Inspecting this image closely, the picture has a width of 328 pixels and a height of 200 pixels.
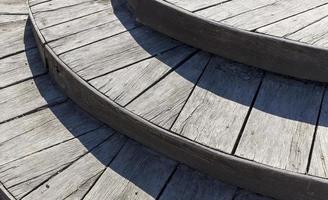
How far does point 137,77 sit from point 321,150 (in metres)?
1.11

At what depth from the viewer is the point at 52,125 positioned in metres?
2.52

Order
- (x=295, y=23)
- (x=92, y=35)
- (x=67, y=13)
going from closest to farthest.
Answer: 1. (x=295, y=23)
2. (x=92, y=35)
3. (x=67, y=13)

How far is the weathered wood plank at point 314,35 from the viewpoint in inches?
86.0

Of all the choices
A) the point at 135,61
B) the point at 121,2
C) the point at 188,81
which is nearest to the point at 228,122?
the point at 188,81

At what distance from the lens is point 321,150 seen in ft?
6.55

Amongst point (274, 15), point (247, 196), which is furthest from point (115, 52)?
point (247, 196)

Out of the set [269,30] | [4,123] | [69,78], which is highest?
[269,30]

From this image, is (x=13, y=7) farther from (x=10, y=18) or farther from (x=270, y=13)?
(x=270, y=13)

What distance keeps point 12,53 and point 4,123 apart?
2.46 feet

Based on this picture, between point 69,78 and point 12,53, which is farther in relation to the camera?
point 12,53

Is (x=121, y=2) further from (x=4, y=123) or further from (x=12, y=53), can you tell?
(x=4, y=123)

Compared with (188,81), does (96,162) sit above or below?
below

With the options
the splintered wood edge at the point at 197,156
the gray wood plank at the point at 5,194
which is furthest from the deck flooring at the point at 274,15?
the gray wood plank at the point at 5,194

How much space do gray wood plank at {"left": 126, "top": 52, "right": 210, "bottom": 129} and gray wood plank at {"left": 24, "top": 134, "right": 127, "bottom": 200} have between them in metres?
0.29
